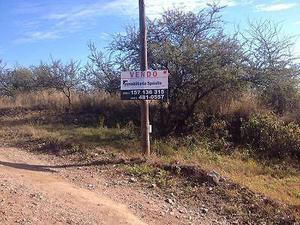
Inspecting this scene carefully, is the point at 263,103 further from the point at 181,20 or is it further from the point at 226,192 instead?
the point at 226,192

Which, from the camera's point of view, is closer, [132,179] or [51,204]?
[51,204]

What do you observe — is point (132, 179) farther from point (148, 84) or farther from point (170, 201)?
point (148, 84)

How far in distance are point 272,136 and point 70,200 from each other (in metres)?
7.79

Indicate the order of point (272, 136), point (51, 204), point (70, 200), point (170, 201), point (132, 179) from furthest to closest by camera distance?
1. point (272, 136)
2. point (132, 179)
3. point (170, 201)
4. point (70, 200)
5. point (51, 204)

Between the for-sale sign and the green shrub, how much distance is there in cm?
410

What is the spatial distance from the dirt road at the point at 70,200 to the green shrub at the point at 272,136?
5.93m

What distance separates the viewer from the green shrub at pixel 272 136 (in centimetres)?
1341

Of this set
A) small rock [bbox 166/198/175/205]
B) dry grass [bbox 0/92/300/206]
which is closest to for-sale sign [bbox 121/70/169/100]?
dry grass [bbox 0/92/300/206]

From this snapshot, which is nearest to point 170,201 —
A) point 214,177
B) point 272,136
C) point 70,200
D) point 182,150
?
point 214,177

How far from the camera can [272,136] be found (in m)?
13.8

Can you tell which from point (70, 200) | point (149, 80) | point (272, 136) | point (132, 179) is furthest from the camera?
point (272, 136)

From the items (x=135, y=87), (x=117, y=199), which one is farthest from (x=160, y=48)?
(x=117, y=199)

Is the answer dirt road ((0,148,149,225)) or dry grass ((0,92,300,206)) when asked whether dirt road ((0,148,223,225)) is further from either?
dry grass ((0,92,300,206))

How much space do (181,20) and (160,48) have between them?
166 cm
